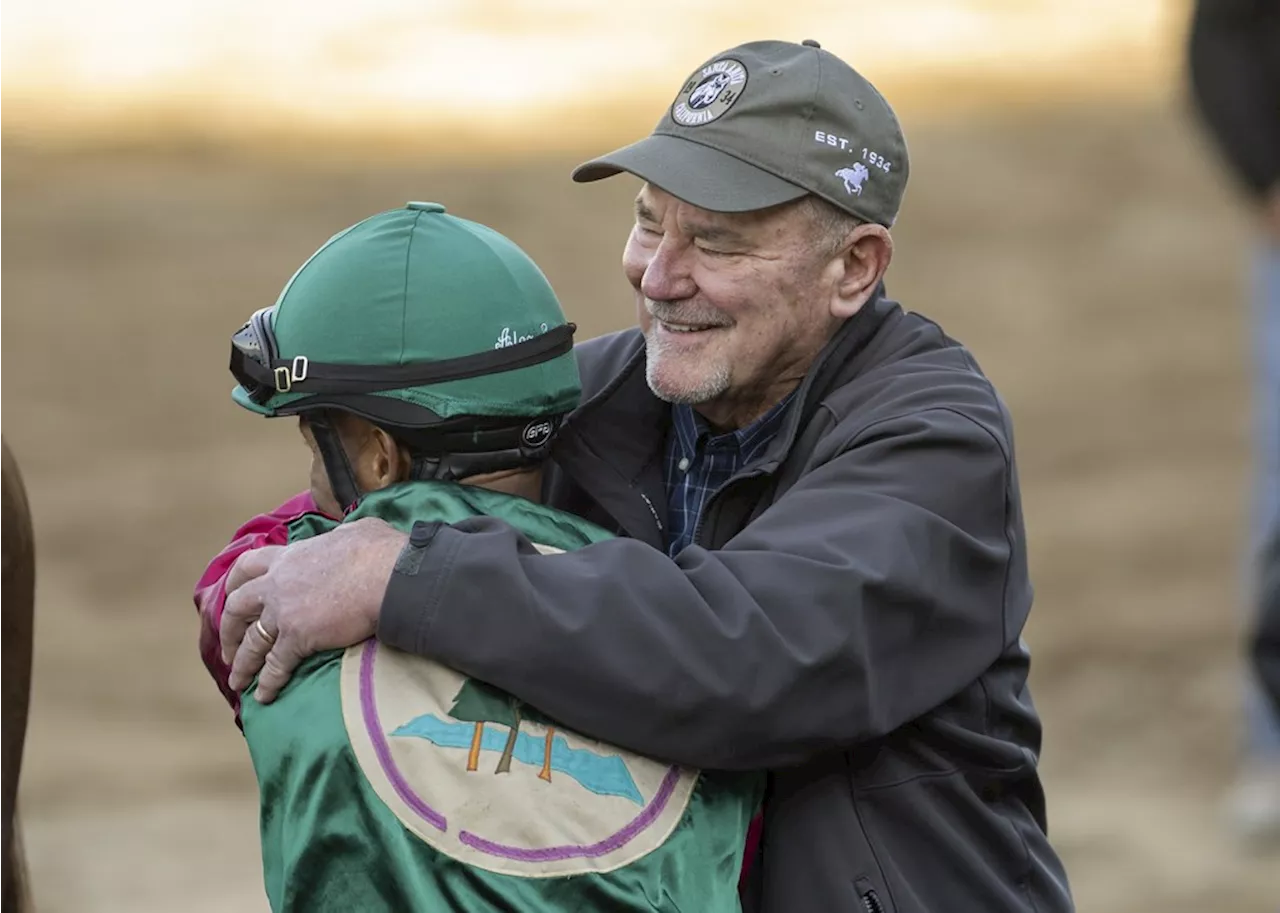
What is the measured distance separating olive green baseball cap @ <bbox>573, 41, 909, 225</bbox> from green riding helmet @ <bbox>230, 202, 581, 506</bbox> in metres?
0.30

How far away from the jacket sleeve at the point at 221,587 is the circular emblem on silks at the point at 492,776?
0.30 metres

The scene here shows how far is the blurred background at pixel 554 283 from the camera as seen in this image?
9234 mm

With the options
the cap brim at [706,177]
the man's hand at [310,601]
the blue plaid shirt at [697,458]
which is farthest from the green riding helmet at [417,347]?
the blue plaid shirt at [697,458]

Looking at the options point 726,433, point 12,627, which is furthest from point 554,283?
point 726,433

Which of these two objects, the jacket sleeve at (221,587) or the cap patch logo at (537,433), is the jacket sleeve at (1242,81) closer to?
the cap patch logo at (537,433)

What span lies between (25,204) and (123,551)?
4448mm

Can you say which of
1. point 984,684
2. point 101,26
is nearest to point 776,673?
point 984,684

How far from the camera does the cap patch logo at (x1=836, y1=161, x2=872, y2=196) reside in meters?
2.83

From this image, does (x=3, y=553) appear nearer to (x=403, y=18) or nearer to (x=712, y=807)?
(x=712, y=807)

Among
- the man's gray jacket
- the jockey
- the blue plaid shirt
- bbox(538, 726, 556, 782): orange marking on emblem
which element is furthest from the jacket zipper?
bbox(538, 726, 556, 782): orange marking on emblem

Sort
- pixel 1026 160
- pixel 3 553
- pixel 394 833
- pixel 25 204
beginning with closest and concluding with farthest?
pixel 394 833
pixel 3 553
pixel 25 204
pixel 1026 160

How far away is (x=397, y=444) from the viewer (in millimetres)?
2553

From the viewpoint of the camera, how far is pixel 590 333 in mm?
12586

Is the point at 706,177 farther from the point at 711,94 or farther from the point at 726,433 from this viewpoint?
the point at 726,433
